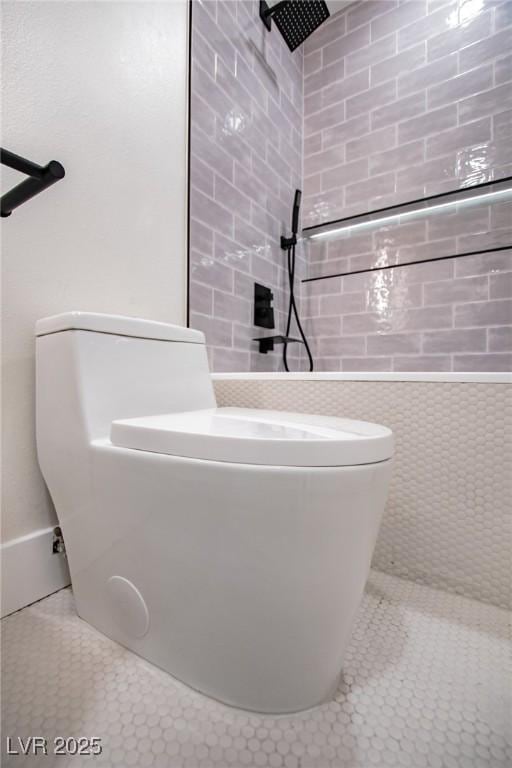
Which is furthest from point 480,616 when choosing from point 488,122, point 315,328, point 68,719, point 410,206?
point 488,122

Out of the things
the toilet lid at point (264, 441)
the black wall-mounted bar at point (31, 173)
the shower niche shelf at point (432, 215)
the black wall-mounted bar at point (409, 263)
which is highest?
the shower niche shelf at point (432, 215)

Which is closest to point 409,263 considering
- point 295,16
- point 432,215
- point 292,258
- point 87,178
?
point 432,215

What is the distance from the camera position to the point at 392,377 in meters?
0.87

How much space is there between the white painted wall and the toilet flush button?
0.88 ft

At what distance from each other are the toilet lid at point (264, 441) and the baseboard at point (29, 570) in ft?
1.21

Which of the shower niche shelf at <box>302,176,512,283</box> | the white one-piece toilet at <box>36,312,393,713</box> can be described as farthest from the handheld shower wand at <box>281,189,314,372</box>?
the white one-piece toilet at <box>36,312,393,713</box>

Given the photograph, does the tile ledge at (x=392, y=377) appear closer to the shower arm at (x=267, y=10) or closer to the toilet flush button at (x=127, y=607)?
the toilet flush button at (x=127, y=607)

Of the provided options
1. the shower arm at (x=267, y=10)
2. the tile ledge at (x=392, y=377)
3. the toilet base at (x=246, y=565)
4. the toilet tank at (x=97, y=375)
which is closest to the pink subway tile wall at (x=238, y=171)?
the shower arm at (x=267, y=10)

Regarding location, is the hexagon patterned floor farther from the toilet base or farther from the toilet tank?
the toilet tank

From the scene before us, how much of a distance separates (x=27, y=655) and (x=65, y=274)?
28.7 inches

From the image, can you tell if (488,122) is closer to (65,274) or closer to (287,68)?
(287,68)

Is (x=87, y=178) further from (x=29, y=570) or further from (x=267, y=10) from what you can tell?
(x=267, y=10)

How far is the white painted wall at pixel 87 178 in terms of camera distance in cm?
72

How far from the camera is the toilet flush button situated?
0.57 metres
